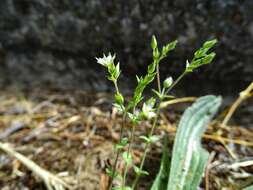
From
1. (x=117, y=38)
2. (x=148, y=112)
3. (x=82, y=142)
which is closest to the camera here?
(x=148, y=112)

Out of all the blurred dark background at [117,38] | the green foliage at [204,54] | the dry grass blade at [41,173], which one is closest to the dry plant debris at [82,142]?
the dry grass blade at [41,173]

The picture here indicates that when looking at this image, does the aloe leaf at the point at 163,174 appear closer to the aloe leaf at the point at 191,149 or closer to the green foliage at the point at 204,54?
the aloe leaf at the point at 191,149

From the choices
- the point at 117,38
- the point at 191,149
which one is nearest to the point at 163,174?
the point at 191,149

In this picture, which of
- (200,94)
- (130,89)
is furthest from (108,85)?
(200,94)

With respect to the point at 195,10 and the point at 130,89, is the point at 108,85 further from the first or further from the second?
the point at 195,10

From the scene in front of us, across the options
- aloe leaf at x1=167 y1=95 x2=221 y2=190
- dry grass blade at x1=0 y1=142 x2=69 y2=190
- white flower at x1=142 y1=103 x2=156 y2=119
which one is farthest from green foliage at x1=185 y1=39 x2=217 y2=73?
dry grass blade at x1=0 y1=142 x2=69 y2=190

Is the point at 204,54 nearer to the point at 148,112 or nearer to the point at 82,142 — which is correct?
the point at 148,112
